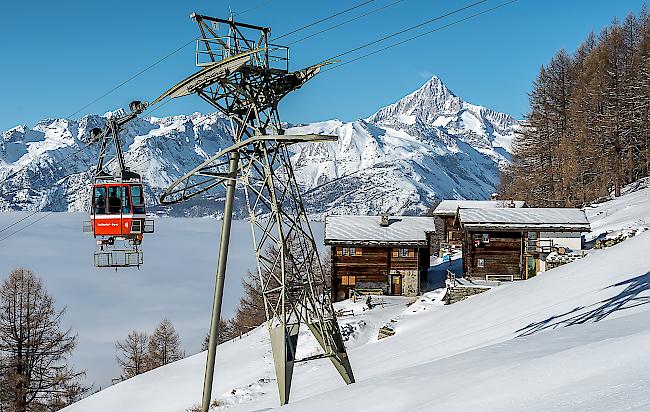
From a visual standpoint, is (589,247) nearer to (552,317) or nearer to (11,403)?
(552,317)

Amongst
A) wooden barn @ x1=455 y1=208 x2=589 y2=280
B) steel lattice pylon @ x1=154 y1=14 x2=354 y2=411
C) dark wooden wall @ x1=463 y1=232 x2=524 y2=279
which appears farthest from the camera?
dark wooden wall @ x1=463 y1=232 x2=524 y2=279

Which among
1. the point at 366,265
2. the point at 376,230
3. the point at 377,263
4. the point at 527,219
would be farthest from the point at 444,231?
the point at 527,219

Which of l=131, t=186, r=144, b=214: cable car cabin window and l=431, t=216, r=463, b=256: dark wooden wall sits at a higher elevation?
l=131, t=186, r=144, b=214: cable car cabin window

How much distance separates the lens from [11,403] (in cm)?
3656

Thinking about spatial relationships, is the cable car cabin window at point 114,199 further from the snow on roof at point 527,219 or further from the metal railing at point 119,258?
the snow on roof at point 527,219

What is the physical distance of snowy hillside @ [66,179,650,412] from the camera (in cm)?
784

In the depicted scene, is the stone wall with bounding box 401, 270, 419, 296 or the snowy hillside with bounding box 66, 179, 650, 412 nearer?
the snowy hillside with bounding box 66, 179, 650, 412

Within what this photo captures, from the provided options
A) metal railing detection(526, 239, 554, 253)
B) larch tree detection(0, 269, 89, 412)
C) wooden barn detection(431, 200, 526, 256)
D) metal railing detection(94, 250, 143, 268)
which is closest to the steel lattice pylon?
metal railing detection(94, 250, 143, 268)

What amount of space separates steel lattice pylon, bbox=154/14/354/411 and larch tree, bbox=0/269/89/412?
1014 inches

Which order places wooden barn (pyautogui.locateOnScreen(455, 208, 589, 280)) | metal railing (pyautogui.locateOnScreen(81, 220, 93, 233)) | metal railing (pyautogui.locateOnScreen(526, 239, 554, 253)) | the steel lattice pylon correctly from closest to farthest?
1. the steel lattice pylon
2. metal railing (pyautogui.locateOnScreen(81, 220, 93, 233))
3. metal railing (pyautogui.locateOnScreen(526, 239, 554, 253))
4. wooden barn (pyautogui.locateOnScreen(455, 208, 589, 280))

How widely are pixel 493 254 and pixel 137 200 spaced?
34.2 metres

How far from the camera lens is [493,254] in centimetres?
5041

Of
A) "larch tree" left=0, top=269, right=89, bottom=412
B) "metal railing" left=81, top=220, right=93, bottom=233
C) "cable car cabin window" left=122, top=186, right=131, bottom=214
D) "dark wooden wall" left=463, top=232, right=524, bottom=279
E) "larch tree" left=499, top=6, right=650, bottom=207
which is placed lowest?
"larch tree" left=0, top=269, right=89, bottom=412

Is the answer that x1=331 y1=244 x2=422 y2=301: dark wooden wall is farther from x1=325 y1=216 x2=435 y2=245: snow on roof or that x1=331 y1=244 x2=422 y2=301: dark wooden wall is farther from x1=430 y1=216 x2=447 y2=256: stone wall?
x1=430 y1=216 x2=447 y2=256: stone wall
